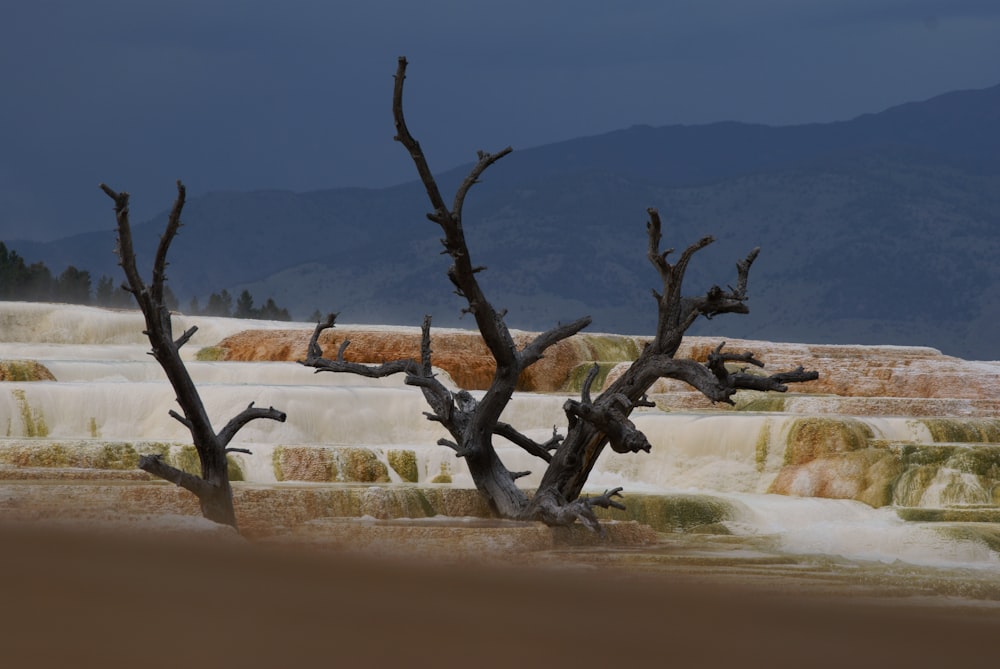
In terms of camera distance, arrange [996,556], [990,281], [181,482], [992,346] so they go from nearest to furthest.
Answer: [181,482], [996,556], [992,346], [990,281]

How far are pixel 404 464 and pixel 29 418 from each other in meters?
4.61

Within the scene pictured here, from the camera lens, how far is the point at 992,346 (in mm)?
142625

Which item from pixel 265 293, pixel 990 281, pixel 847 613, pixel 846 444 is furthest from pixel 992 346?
pixel 847 613

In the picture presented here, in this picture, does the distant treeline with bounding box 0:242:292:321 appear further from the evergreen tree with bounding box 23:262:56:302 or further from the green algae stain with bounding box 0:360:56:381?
the green algae stain with bounding box 0:360:56:381

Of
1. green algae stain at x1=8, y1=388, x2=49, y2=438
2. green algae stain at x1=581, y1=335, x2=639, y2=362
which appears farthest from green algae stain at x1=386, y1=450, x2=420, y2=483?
green algae stain at x1=581, y1=335, x2=639, y2=362

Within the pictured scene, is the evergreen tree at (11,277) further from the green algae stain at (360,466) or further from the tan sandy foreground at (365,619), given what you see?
the tan sandy foreground at (365,619)

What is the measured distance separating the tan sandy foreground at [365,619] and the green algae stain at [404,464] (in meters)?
7.72

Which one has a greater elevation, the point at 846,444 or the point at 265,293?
the point at 265,293

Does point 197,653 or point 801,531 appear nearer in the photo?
point 197,653

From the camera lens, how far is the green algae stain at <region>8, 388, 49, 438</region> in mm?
19453

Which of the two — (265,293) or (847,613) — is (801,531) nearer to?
(847,613)

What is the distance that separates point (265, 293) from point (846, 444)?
146m

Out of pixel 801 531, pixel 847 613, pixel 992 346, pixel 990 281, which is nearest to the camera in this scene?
pixel 847 613

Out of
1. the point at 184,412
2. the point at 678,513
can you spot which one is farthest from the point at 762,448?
the point at 184,412
